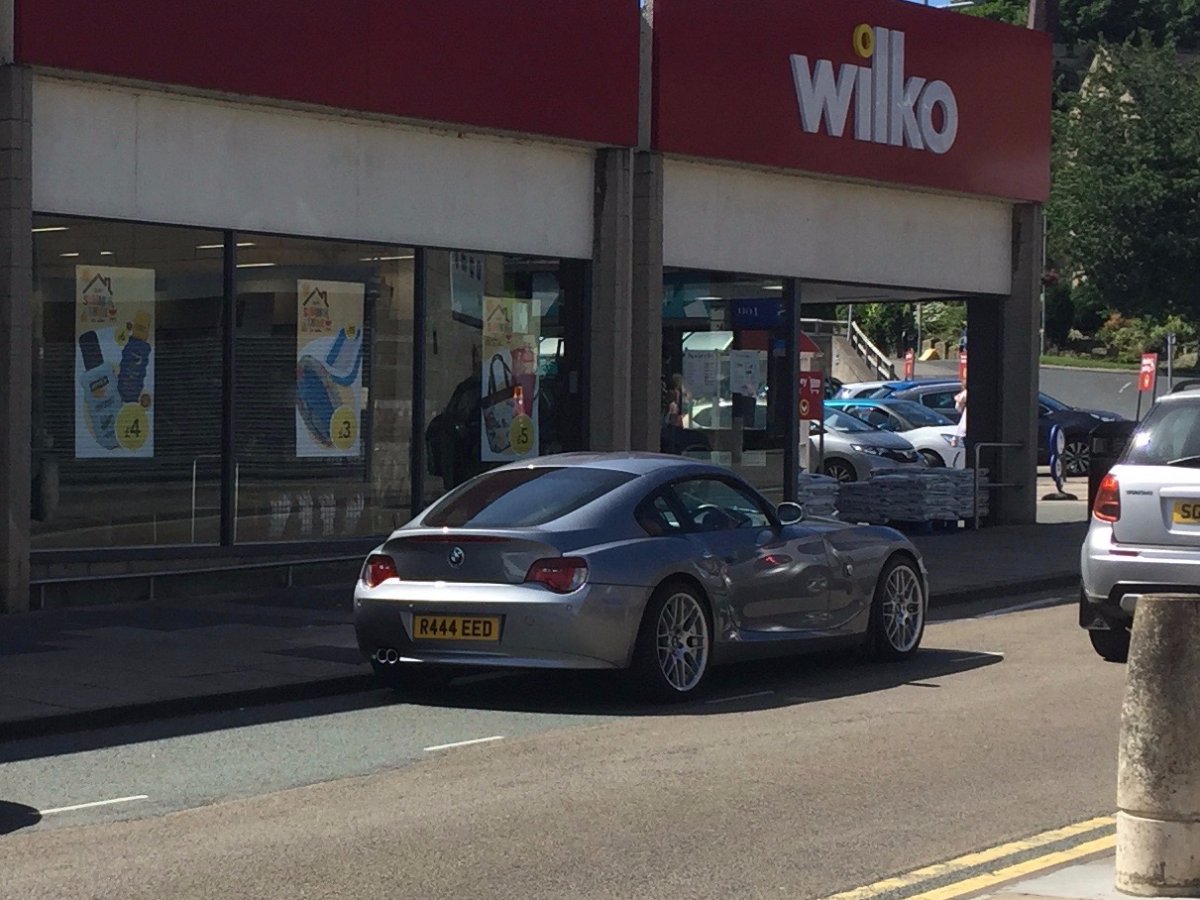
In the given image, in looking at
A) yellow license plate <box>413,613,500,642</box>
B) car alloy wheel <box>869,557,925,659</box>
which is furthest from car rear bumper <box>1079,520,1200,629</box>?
yellow license plate <box>413,613,500,642</box>

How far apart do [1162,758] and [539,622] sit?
4751 mm

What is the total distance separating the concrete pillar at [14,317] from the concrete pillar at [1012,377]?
13.3m

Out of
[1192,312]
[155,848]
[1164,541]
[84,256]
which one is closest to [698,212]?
[84,256]

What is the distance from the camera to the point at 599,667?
35.3ft

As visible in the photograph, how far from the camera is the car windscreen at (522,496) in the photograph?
11.3 meters

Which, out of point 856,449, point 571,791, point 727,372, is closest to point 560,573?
point 571,791

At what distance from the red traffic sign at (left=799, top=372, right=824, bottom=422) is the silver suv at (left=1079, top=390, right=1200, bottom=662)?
10516mm

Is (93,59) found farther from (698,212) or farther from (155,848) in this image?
(155,848)

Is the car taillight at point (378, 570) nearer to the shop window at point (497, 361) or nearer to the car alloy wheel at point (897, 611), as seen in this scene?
the car alloy wheel at point (897, 611)

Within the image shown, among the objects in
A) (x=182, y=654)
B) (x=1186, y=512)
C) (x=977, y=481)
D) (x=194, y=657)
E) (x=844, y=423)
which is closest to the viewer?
(x=1186, y=512)

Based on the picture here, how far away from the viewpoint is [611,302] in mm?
18953

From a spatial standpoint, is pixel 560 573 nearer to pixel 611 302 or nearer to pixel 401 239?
pixel 401 239

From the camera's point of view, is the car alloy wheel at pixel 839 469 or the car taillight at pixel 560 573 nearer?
the car taillight at pixel 560 573

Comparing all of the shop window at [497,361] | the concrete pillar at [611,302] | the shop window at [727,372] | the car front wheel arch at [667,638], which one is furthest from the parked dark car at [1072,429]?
the car front wheel arch at [667,638]
